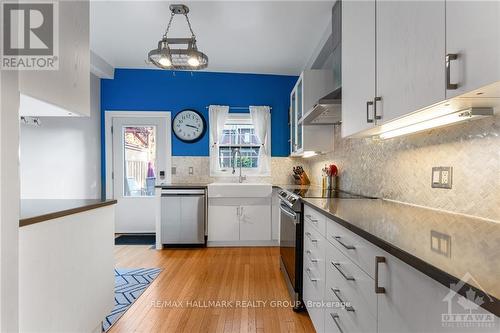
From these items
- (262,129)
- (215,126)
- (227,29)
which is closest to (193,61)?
(227,29)

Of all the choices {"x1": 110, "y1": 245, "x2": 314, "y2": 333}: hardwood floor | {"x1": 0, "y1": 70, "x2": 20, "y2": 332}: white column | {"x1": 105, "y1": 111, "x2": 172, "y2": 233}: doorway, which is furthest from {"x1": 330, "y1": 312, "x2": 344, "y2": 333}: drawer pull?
{"x1": 105, "y1": 111, "x2": 172, "y2": 233}: doorway

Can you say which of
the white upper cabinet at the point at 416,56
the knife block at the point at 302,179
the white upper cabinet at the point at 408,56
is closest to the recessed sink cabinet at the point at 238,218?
the knife block at the point at 302,179

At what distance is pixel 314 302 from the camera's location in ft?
5.55

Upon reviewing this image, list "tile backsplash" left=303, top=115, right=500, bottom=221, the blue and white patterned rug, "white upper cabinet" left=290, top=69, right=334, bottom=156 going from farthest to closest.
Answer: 1. "white upper cabinet" left=290, top=69, right=334, bottom=156
2. the blue and white patterned rug
3. "tile backsplash" left=303, top=115, right=500, bottom=221

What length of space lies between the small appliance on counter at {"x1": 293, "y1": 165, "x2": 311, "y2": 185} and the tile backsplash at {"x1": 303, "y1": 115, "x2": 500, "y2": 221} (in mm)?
1613

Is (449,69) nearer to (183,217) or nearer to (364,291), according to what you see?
(364,291)

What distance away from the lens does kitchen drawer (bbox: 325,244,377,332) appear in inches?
37.2

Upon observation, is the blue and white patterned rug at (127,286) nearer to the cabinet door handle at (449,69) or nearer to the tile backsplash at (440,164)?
the tile backsplash at (440,164)

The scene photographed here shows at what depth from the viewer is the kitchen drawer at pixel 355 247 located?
92 centimetres

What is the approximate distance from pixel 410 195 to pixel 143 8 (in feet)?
9.29

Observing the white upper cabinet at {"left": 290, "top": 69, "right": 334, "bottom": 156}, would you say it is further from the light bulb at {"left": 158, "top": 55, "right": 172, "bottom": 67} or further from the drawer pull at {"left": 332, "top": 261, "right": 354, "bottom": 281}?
the drawer pull at {"left": 332, "top": 261, "right": 354, "bottom": 281}

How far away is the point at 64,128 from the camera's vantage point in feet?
11.7

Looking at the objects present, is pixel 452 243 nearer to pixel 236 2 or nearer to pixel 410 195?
pixel 410 195
